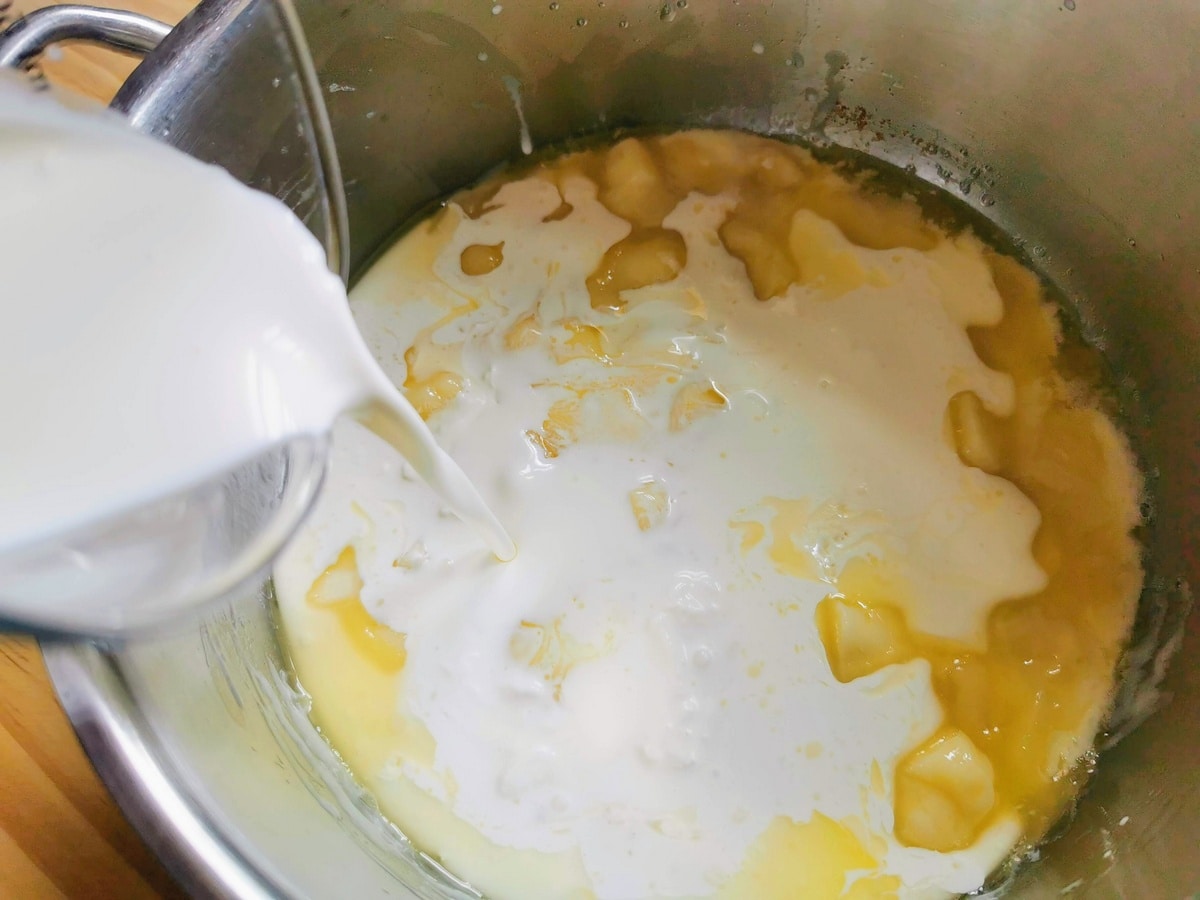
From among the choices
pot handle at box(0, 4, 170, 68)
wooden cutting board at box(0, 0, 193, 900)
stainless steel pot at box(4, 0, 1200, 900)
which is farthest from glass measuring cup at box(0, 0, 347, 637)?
wooden cutting board at box(0, 0, 193, 900)

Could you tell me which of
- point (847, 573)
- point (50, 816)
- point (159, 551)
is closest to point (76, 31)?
point (159, 551)

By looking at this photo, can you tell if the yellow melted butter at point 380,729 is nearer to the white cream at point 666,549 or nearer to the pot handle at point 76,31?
the white cream at point 666,549

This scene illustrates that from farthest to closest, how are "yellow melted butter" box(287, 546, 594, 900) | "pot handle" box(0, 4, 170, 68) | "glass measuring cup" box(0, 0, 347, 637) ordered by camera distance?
"yellow melted butter" box(287, 546, 594, 900), "pot handle" box(0, 4, 170, 68), "glass measuring cup" box(0, 0, 347, 637)

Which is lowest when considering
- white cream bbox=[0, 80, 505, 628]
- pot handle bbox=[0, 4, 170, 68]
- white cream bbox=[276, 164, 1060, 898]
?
white cream bbox=[276, 164, 1060, 898]

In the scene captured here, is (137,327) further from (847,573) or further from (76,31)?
(847,573)

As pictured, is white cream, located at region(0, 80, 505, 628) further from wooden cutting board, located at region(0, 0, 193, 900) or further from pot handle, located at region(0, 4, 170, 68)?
wooden cutting board, located at region(0, 0, 193, 900)

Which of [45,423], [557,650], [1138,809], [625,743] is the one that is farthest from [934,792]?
[45,423]

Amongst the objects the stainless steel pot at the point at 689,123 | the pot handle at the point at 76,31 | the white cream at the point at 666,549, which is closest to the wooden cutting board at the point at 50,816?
the pot handle at the point at 76,31
